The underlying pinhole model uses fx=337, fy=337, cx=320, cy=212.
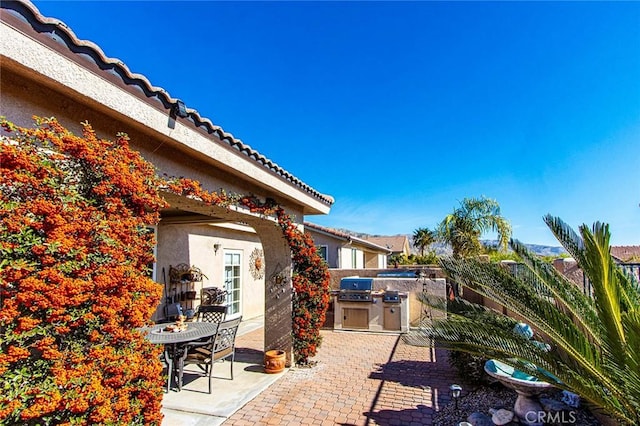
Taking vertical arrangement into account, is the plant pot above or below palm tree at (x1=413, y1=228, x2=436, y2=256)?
below

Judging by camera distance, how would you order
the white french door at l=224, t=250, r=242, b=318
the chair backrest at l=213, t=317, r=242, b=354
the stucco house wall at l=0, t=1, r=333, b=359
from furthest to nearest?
the white french door at l=224, t=250, r=242, b=318 → the chair backrest at l=213, t=317, r=242, b=354 → the stucco house wall at l=0, t=1, r=333, b=359

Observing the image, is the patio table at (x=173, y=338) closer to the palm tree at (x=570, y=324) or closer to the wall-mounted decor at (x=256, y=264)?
the palm tree at (x=570, y=324)

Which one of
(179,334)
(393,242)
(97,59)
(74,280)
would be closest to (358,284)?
(179,334)

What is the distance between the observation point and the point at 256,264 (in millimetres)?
15297

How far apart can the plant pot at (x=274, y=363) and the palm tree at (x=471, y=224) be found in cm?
1673

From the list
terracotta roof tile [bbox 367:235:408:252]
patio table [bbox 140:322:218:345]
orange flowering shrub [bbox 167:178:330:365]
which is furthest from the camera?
terracotta roof tile [bbox 367:235:408:252]

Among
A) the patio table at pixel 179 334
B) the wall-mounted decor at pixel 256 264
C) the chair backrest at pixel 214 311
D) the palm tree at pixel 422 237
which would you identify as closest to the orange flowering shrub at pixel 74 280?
the patio table at pixel 179 334

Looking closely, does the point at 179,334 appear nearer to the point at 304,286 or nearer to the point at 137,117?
the point at 304,286

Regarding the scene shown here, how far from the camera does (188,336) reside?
267 inches

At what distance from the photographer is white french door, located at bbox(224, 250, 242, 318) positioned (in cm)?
1337

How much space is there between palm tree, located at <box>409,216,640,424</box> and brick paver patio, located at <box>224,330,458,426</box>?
6.74 ft

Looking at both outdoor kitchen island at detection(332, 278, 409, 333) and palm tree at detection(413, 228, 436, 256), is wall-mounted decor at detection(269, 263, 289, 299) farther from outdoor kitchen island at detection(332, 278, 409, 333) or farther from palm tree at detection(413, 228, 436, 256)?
palm tree at detection(413, 228, 436, 256)

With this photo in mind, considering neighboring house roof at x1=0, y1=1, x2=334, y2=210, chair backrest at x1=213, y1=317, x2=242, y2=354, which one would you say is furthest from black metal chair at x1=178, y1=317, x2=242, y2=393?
Answer: neighboring house roof at x1=0, y1=1, x2=334, y2=210

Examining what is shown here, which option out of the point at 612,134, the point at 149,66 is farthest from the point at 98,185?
the point at 612,134
